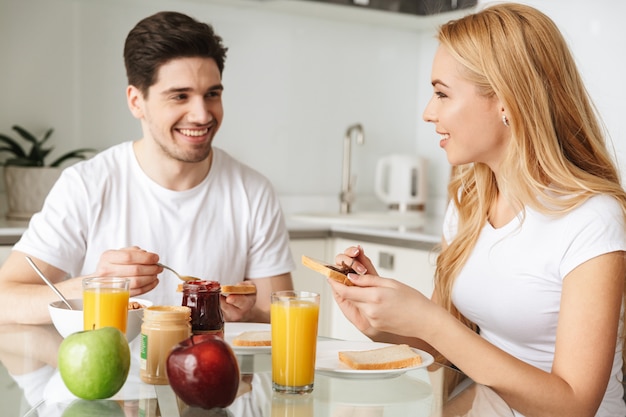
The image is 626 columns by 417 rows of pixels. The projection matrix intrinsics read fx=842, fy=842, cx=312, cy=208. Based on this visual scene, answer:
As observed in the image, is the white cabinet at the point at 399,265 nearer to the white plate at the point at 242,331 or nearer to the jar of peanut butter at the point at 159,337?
the white plate at the point at 242,331

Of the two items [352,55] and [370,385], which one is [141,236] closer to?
[370,385]

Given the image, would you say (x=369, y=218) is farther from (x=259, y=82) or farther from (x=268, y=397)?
(x=268, y=397)

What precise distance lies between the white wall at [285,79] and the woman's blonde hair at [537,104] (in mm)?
1184

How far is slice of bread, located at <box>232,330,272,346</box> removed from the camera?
1.50 m

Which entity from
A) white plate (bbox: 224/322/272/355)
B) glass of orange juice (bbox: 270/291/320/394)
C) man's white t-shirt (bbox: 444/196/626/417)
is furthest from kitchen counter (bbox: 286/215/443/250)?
glass of orange juice (bbox: 270/291/320/394)

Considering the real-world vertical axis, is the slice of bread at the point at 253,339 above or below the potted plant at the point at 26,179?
below

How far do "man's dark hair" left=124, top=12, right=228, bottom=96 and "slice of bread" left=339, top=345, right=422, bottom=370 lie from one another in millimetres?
1065

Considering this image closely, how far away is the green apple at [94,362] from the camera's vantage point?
1146mm

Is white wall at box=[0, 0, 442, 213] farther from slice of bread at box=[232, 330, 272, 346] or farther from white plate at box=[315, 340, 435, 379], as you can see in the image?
white plate at box=[315, 340, 435, 379]

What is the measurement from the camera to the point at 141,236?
7.14ft

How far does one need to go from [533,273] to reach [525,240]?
75mm

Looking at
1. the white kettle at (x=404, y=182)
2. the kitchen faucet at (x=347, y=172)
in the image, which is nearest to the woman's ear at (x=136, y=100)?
the kitchen faucet at (x=347, y=172)

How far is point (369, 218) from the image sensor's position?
12.3 feet

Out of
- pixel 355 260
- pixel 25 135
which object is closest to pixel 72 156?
pixel 25 135
